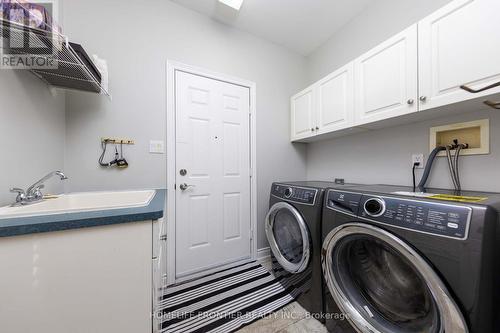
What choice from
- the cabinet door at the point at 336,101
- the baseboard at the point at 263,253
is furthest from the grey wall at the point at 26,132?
the cabinet door at the point at 336,101

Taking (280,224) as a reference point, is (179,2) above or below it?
above

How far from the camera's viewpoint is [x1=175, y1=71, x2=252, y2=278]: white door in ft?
5.99

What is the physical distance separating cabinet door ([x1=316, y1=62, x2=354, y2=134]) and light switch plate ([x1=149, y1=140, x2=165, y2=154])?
159 cm

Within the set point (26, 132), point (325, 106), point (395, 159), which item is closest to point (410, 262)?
point (395, 159)

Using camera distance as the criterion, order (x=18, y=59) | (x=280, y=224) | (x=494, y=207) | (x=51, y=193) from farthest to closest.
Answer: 1. (x=280, y=224)
2. (x=51, y=193)
3. (x=18, y=59)
4. (x=494, y=207)

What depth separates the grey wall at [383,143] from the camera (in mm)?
1186

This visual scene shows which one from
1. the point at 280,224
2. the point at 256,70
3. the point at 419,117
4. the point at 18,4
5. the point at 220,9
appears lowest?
the point at 280,224

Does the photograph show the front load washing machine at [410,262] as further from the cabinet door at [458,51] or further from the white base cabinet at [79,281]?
the white base cabinet at [79,281]

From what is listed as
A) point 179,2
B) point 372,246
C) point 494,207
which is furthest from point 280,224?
point 179,2

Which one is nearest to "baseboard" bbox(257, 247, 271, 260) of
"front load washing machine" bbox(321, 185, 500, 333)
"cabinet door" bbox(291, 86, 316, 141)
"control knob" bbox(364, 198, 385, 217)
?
"front load washing machine" bbox(321, 185, 500, 333)

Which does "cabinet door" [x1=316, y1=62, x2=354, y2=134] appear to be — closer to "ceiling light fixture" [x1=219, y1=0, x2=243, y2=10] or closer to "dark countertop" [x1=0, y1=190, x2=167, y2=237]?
"ceiling light fixture" [x1=219, y1=0, x2=243, y2=10]

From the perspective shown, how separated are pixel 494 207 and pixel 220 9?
2362mm

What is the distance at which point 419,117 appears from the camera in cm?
135

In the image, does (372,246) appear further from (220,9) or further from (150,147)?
(220,9)
